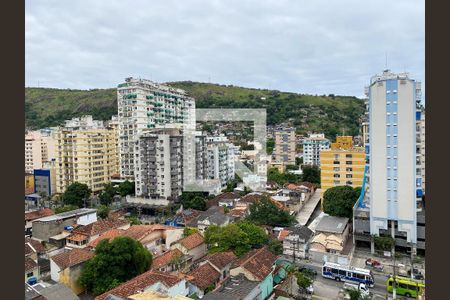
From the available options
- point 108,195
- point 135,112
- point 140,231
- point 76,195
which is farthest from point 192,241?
point 135,112

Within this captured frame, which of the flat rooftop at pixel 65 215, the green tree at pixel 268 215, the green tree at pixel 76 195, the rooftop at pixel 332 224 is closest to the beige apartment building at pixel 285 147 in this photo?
the rooftop at pixel 332 224

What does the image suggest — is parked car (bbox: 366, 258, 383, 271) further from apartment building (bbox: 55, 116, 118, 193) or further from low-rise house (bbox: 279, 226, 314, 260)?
apartment building (bbox: 55, 116, 118, 193)

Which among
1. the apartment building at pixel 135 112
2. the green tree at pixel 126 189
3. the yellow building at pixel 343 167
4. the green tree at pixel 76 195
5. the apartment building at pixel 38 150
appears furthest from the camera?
the apartment building at pixel 38 150

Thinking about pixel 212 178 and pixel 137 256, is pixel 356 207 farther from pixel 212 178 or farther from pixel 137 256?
pixel 212 178

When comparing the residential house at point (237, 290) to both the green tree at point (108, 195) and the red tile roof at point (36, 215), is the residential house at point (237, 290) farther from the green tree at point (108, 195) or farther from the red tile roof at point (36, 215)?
the green tree at point (108, 195)

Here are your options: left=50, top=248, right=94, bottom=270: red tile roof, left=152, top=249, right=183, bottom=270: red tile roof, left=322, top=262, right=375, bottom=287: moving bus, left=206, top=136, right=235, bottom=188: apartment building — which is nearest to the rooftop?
left=322, top=262, right=375, bottom=287: moving bus

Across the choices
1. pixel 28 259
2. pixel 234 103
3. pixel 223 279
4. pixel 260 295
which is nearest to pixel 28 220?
pixel 28 259
